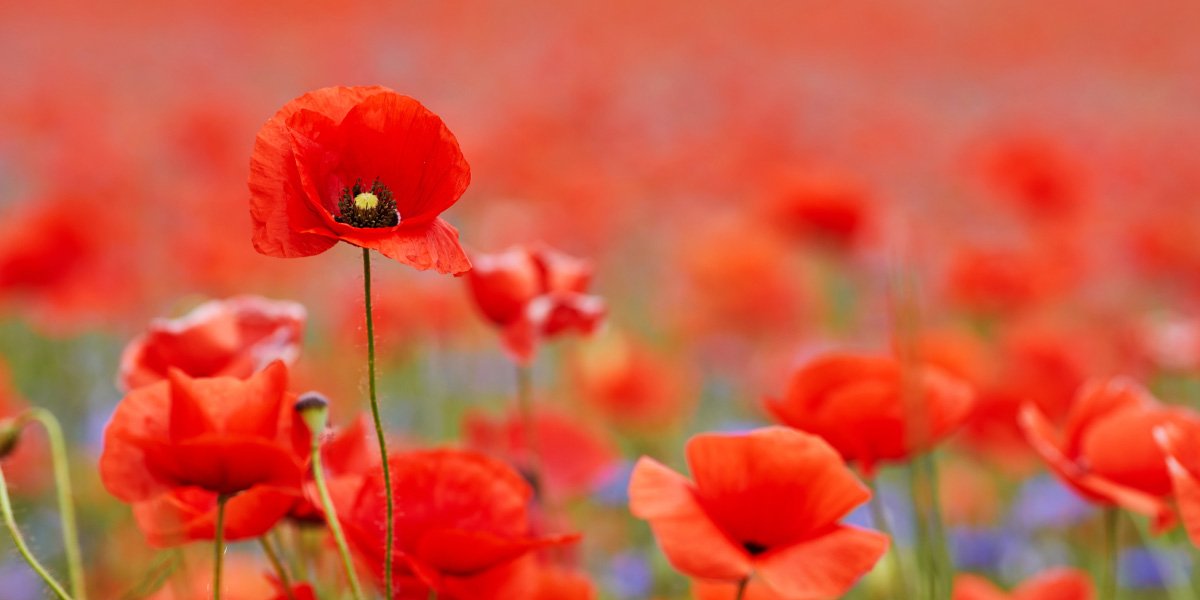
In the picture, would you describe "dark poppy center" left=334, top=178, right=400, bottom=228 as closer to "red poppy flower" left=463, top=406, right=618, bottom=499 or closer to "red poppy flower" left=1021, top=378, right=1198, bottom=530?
"red poppy flower" left=1021, top=378, right=1198, bottom=530

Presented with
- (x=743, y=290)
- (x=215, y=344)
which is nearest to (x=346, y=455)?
(x=215, y=344)

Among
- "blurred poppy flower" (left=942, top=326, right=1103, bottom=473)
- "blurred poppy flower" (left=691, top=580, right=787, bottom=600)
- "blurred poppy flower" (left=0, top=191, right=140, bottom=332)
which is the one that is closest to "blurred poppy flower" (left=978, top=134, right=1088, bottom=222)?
"blurred poppy flower" (left=942, top=326, right=1103, bottom=473)

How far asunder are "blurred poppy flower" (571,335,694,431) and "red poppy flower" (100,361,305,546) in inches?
52.6

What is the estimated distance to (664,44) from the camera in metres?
6.63

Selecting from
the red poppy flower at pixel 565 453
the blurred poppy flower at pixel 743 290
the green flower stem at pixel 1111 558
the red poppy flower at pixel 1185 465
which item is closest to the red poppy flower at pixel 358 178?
the red poppy flower at pixel 1185 465

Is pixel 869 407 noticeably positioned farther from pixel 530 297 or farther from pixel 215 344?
pixel 215 344

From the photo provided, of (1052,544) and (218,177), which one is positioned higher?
(218,177)

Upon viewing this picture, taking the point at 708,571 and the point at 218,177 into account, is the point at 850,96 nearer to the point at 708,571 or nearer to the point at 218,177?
the point at 218,177

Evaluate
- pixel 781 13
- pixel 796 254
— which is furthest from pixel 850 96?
pixel 796 254

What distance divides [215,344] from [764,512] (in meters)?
0.37

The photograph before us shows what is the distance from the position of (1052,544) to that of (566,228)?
1195mm

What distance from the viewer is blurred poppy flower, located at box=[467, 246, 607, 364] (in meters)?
0.95

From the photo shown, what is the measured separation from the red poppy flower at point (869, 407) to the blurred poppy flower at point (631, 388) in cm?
117

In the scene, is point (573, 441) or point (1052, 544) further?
point (1052, 544)
